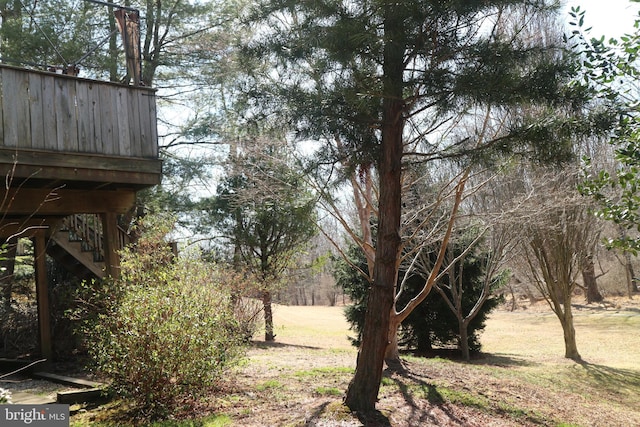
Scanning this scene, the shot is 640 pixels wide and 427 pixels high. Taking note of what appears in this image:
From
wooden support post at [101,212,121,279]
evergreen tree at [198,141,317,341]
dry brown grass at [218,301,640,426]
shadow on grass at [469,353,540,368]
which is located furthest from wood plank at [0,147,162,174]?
shadow on grass at [469,353,540,368]

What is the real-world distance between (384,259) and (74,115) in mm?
4263

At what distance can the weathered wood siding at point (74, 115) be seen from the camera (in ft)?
21.4

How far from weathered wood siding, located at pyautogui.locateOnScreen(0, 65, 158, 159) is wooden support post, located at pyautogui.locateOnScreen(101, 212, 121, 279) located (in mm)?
1470

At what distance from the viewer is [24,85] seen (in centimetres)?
659

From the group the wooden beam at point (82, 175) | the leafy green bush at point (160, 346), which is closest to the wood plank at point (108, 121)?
the wooden beam at point (82, 175)

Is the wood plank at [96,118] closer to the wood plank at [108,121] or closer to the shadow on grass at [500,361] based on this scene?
the wood plank at [108,121]

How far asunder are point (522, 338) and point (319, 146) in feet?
51.1

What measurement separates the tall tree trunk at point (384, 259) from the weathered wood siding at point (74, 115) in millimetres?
3237

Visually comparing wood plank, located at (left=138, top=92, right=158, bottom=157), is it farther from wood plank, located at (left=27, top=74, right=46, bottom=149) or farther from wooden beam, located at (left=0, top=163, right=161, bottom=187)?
wood plank, located at (left=27, top=74, right=46, bottom=149)

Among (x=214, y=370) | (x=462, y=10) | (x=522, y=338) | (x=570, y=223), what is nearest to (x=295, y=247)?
(x=570, y=223)

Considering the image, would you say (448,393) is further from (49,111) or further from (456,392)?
(49,111)

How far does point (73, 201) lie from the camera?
26.8 ft

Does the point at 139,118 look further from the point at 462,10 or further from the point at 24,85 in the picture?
the point at 462,10

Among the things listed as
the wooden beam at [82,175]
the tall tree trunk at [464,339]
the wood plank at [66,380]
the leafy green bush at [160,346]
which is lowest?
the tall tree trunk at [464,339]
